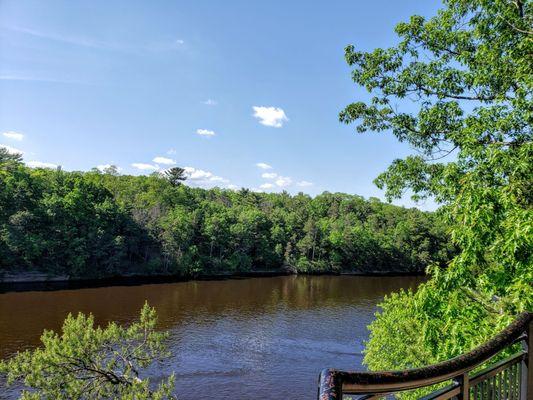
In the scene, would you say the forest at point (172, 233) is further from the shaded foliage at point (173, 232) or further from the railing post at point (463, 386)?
the railing post at point (463, 386)

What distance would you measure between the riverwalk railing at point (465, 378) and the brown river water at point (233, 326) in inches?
679

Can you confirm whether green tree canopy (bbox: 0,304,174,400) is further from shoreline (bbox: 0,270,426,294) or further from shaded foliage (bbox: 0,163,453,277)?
shaded foliage (bbox: 0,163,453,277)

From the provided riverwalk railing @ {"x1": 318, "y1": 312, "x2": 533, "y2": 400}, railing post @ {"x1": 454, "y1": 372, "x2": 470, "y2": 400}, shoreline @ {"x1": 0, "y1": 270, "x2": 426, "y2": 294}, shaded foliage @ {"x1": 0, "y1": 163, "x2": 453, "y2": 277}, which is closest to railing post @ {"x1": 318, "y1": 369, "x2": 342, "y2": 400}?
riverwalk railing @ {"x1": 318, "y1": 312, "x2": 533, "y2": 400}

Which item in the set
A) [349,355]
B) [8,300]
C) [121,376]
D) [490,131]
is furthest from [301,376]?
[8,300]

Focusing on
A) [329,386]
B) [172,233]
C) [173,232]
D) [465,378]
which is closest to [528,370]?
[465,378]

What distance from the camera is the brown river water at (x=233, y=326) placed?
A: 19.3 m

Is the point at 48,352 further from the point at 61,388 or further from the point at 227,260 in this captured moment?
the point at 227,260

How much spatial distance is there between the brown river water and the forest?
6163 millimetres

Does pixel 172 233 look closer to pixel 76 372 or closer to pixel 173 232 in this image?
pixel 173 232

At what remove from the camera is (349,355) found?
74.9 ft

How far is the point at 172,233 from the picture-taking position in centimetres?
4762

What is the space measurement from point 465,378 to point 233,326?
89.5ft

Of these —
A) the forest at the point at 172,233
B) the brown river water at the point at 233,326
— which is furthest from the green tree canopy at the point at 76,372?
the forest at the point at 172,233

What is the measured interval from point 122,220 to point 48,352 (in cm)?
3624
